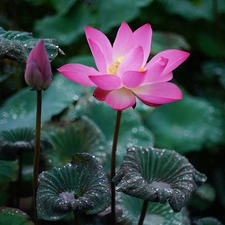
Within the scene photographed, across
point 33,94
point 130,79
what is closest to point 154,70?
point 130,79

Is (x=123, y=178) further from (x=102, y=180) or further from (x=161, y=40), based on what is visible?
(x=161, y=40)

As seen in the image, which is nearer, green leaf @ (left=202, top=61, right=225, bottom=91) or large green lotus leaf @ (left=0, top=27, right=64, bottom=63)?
large green lotus leaf @ (left=0, top=27, right=64, bottom=63)

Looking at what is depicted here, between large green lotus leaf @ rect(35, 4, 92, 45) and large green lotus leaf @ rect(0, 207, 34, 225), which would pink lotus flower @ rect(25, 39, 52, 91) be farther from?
large green lotus leaf @ rect(35, 4, 92, 45)

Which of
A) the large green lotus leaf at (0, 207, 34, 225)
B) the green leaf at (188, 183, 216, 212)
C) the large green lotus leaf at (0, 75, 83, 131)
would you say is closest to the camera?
the large green lotus leaf at (0, 207, 34, 225)

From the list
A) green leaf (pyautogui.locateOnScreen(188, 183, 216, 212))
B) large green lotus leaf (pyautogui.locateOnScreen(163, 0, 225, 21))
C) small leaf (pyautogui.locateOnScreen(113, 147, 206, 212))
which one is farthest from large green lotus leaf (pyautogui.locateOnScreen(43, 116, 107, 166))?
large green lotus leaf (pyautogui.locateOnScreen(163, 0, 225, 21))

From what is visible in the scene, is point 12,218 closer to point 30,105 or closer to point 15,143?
point 15,143

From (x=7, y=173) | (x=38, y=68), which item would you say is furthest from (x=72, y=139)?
(x=38, y=68)
